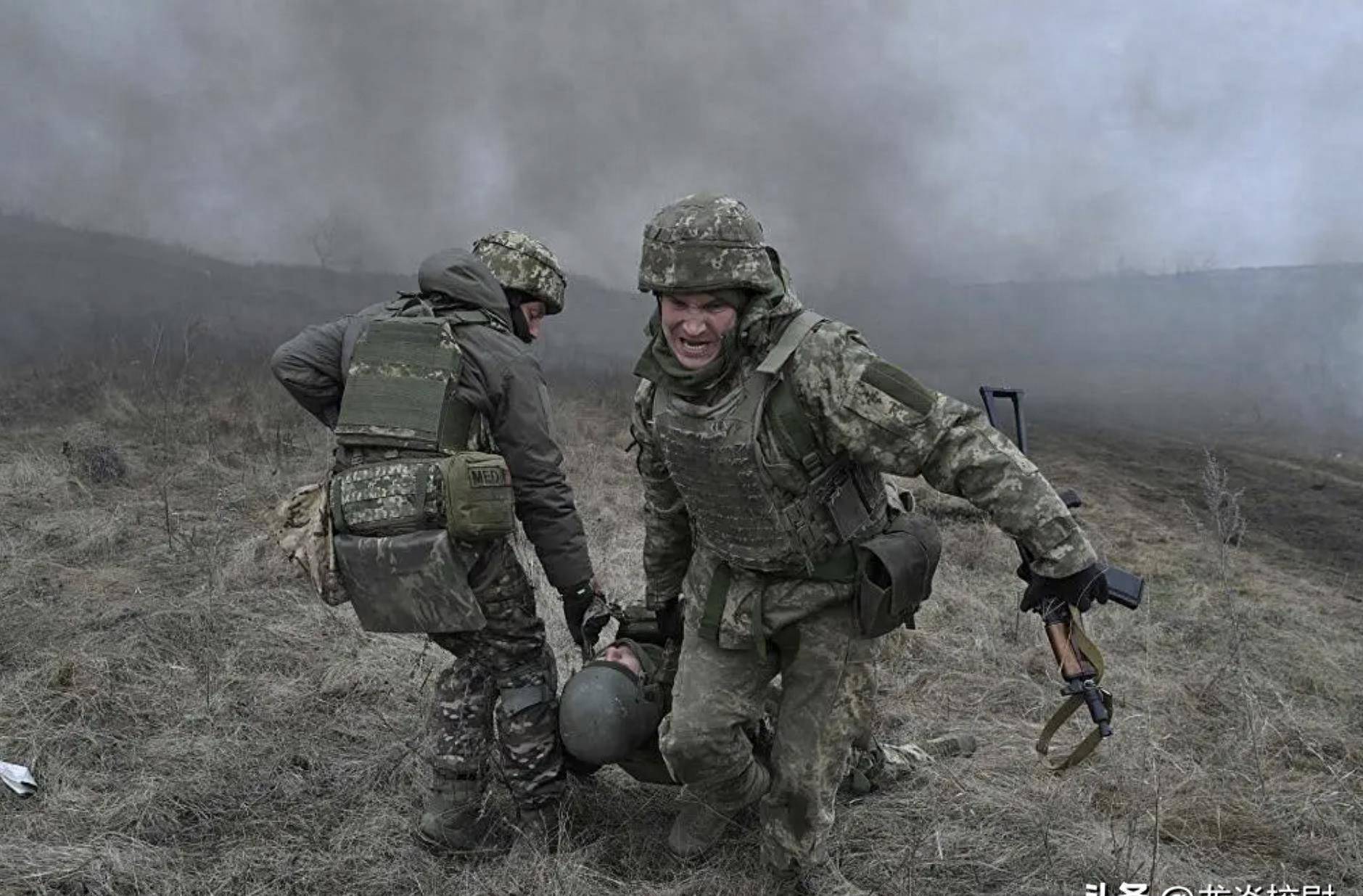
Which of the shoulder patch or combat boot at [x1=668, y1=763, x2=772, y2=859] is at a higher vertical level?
the shoulder patch

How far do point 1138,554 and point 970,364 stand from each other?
89.6 feet

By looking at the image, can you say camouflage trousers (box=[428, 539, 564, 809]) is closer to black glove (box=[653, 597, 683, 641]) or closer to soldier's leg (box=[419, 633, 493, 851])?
soldier's leg (box=[419, 633, 493, 851])

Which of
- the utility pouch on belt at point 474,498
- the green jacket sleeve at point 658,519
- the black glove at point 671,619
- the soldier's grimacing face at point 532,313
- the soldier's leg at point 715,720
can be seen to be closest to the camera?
the soldier's leg at point 715,720

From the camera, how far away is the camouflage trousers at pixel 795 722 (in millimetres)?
2646

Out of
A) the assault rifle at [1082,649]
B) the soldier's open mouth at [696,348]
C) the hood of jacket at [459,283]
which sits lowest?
the assault rifle at [1082,649]

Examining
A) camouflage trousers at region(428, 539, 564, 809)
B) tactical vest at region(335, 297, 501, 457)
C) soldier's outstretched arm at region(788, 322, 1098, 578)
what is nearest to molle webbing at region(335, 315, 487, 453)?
tactical vest at region(335, 297, 501, 457)

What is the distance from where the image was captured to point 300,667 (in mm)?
4211

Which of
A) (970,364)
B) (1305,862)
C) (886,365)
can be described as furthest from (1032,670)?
(970,364)

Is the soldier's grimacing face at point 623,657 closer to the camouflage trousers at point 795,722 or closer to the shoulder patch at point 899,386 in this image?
the camouflage trousers at point 795,722

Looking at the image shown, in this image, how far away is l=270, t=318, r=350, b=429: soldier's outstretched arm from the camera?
309 cm

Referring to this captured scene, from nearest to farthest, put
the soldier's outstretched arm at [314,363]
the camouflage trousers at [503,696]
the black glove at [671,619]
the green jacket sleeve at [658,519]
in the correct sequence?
the green jacket sleeve at [658,519] < the camouflage trousers at [503,696] < the soldier's outstretched arm at [314,363] < the black glove at [671,619]

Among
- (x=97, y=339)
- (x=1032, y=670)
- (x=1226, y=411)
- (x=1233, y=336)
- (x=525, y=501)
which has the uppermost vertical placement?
(x=1233, y=336)

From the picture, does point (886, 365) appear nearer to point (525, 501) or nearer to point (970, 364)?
point (525, 501)

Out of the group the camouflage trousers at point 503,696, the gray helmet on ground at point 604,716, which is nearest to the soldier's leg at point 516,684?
the camouflage trousers at point 503,696
